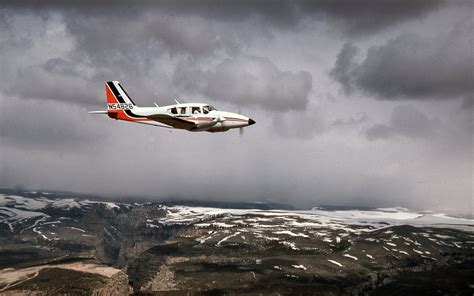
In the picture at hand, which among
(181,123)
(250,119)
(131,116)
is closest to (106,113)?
(131,116)

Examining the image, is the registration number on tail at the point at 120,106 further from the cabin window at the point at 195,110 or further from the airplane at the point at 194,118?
the cabin window at the point at 195,110

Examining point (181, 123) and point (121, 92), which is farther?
point (121, 92)

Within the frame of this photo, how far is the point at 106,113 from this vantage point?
484 ft

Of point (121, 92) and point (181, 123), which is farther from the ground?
point (121, 92)

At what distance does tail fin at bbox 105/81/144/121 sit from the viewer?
150375mm

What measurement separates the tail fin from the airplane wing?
17867 mm

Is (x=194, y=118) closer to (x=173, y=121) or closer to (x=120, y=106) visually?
(x=173, y=121)

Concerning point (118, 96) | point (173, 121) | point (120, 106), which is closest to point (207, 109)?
point (173, 121)

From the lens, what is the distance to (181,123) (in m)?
132

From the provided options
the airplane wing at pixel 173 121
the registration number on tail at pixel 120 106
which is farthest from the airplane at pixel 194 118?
the registration number on tail at pixel 120 106

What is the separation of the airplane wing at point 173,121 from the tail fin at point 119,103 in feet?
58.6

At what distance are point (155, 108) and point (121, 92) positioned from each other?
606 inches

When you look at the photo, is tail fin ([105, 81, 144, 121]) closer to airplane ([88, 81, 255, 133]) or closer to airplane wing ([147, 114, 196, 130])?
airplane ([88, 81, 255, 133])

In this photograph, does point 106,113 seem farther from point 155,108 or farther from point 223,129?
point 223,129
